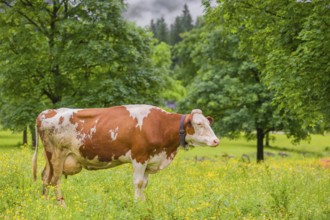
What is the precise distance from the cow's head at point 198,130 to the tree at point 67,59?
35.4 feet

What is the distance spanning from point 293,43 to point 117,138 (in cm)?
600

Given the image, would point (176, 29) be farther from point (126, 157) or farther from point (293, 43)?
point (126, 157)

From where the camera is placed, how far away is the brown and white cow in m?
8.09

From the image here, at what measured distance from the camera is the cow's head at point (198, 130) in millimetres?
8141

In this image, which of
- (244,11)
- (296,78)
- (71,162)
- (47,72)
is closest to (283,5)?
(244,11)

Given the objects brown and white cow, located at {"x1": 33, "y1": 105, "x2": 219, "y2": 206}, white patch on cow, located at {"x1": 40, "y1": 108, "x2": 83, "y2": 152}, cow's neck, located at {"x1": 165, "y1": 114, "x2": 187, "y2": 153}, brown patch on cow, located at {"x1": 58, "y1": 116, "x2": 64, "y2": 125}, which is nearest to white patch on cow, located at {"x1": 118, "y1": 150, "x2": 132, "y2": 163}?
brown and white cow, located at {"x1": 33, "y1": 105, "x2": 219, "y2": 206}

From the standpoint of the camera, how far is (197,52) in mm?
29422

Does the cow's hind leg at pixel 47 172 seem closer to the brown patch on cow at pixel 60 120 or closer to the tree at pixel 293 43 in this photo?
the brown patch on cow at pixel 60 120

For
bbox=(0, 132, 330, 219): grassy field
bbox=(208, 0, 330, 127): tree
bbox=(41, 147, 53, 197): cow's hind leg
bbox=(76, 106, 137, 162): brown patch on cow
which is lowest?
bbox=(0, 132, 330, 219): grassy field

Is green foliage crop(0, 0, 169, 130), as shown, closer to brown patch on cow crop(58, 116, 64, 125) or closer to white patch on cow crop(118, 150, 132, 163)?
brown patch on cow crop(58, 116, 64, 125)

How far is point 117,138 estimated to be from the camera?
26.6 ft

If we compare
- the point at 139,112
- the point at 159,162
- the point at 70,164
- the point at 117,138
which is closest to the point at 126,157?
the point at 117,138

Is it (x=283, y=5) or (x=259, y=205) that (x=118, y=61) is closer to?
(x=283, y=5)

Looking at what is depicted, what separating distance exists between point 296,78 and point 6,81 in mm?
14598
